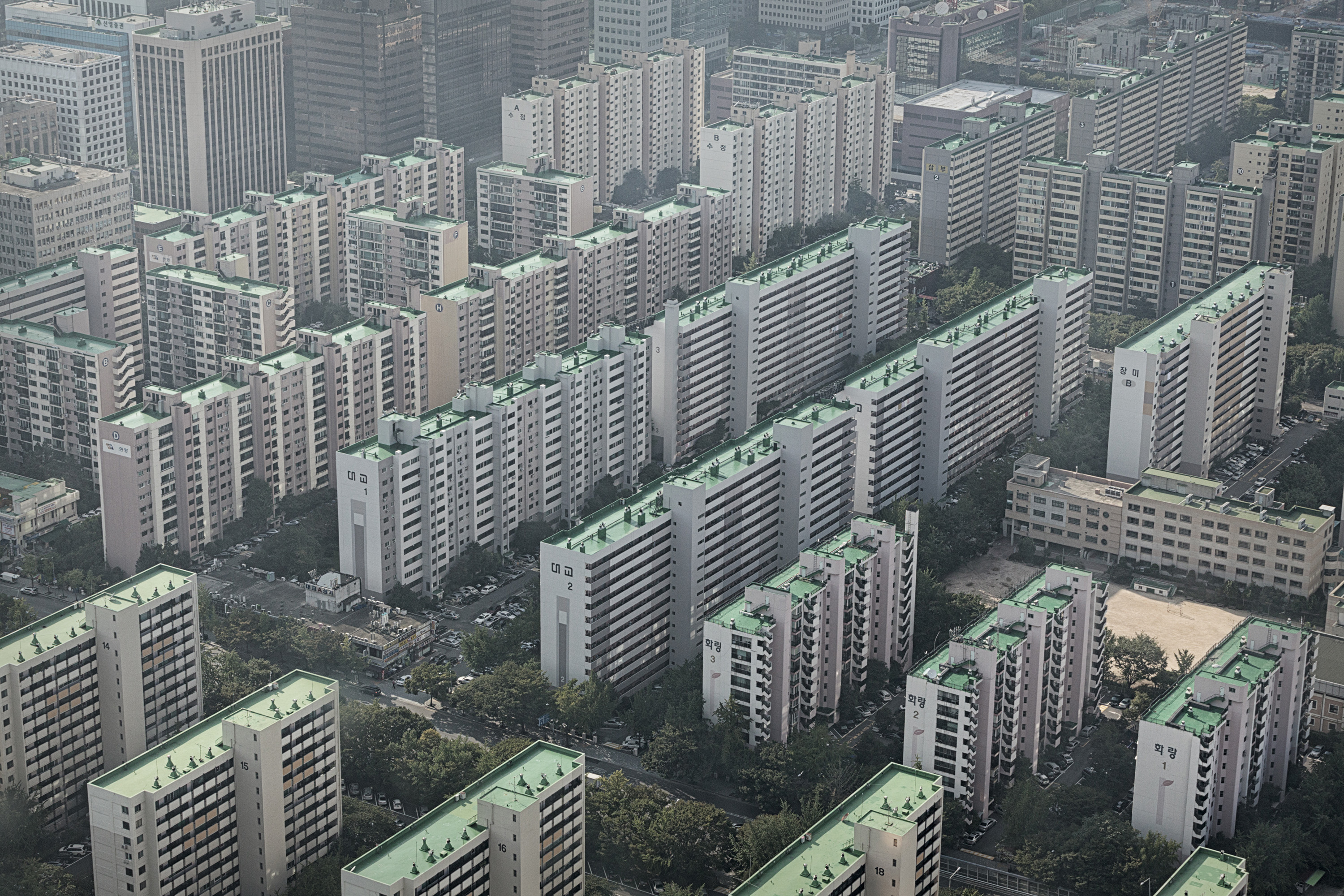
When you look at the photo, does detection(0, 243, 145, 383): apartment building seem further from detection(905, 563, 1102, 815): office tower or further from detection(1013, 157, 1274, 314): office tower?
detection(1013, 157, 1274, 314): office tower

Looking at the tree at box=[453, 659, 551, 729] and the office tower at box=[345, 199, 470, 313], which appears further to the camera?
the office tower at box=[345, 199, 470, 313]

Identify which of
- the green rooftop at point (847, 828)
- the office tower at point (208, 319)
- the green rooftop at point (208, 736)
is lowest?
the green rooftop at point (847, 828)

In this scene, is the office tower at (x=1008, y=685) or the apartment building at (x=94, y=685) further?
A: the office tower at (x=1008, y=685)

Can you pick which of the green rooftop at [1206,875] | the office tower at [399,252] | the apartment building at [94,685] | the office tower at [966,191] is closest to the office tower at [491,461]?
the apartment building at [94,685]

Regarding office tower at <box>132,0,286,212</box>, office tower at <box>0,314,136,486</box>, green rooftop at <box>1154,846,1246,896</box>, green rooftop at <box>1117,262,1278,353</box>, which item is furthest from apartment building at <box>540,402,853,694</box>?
office tower at <box>132,0,286,212</box>

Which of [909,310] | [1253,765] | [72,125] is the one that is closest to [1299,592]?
[1253,765]

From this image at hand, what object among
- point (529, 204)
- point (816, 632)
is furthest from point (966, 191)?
point (816, 632)

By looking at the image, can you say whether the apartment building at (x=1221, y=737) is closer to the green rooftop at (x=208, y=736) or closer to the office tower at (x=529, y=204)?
the green rooftop at (x=208, y=736)

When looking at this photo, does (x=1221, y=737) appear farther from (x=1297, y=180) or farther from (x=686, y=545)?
(x=1297, y=180)
